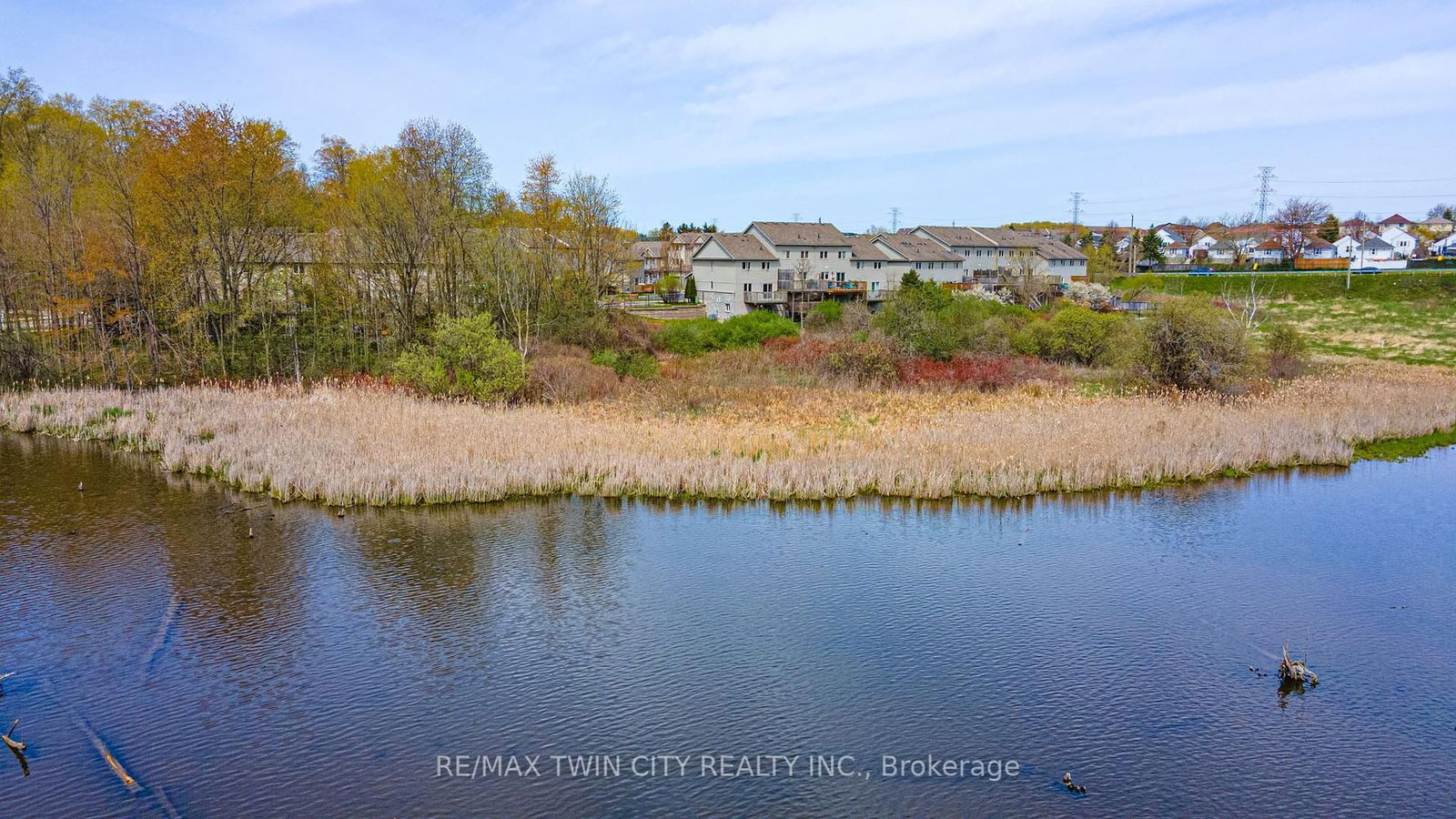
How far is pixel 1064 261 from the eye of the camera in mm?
95438

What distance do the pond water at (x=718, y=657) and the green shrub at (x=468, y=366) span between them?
38.5ft

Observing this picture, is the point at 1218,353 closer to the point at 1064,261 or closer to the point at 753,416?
the point at 753,416

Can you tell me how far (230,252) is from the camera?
1577 inches

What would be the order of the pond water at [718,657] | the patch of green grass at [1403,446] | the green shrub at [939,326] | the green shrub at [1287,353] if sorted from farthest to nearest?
the green shrub at [939,326] < the green shrub at [1287,353] < the patch of green grass at [1403,446] < the pond water at [718,657]

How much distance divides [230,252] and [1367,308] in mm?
81041

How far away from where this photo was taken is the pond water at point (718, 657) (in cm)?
1135

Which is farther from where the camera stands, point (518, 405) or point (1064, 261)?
point (1064, 261)

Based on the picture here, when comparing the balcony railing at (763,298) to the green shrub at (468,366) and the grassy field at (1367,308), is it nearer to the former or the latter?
the grassy field at (1367,308)

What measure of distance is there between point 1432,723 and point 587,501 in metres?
17.5

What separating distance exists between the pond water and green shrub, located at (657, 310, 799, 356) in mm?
30457

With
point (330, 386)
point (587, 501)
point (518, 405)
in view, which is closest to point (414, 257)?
point (330, 386)

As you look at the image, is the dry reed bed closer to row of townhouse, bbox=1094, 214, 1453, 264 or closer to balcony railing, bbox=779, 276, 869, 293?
balcony railing, bbox=779, 276, 869, 293

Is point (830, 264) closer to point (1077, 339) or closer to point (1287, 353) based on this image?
point (1077, 339)

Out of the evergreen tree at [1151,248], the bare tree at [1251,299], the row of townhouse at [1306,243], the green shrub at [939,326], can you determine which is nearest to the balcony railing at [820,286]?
the green shrub at [939,326]
